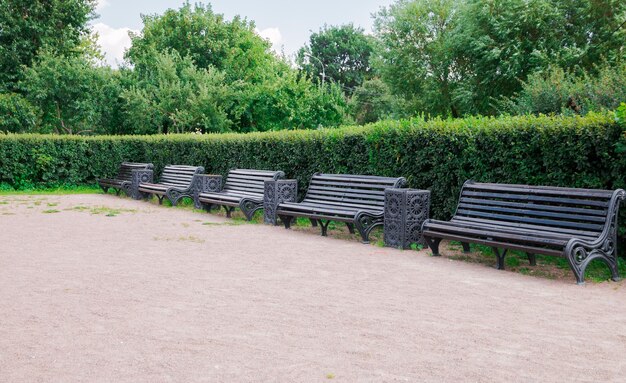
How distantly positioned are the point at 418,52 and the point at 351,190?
95.2 feet

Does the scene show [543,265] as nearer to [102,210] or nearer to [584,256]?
[584,256]

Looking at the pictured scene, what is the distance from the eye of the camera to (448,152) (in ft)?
30.7

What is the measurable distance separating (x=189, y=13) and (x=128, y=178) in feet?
→ 70.5

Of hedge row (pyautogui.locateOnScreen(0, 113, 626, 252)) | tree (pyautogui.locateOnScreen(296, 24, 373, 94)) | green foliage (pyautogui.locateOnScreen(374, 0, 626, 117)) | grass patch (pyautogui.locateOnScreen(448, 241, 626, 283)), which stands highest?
tree (pyautogui.locateOnScreen(296, 24, 373, 94))

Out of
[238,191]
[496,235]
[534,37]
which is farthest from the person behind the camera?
[534,37]

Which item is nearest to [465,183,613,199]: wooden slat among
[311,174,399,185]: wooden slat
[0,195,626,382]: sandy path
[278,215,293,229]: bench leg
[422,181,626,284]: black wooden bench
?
[422,181,626,284]: black wooden bench

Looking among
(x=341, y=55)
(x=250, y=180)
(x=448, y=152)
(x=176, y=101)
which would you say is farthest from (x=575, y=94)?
(x=341, y=55)

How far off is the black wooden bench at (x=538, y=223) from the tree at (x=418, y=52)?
2790cm

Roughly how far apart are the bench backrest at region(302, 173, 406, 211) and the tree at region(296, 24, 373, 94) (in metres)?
52.4

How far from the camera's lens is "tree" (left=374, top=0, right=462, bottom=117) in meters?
35.6

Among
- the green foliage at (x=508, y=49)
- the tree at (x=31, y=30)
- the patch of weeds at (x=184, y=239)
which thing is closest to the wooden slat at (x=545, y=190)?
the patch of weeds at (x=184, y=239)

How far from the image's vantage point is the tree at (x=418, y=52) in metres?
35.6

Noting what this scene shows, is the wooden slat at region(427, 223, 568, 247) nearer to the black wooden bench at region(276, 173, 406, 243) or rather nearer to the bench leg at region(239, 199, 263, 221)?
the black wooden bench at region(276, 173, 406, 243)

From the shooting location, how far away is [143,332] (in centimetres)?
457
